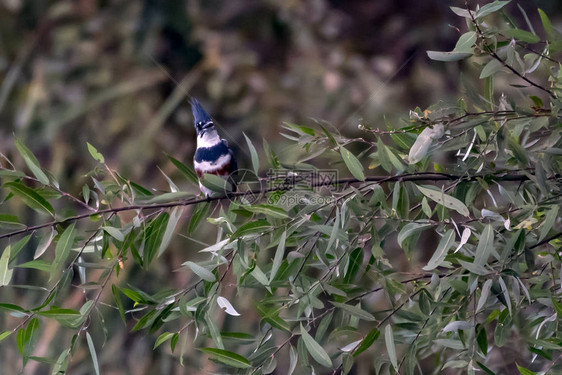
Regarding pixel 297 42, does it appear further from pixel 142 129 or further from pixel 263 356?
pixel 263 356

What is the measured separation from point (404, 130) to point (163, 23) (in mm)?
1438

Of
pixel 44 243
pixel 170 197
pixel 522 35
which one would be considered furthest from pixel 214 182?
pixel 522 35

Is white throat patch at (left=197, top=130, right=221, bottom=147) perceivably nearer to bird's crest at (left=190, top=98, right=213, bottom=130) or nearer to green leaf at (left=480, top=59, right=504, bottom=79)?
bird's crest at (left=190, top=98, right=213, bottom=130)

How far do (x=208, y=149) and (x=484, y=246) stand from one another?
1.28 ft

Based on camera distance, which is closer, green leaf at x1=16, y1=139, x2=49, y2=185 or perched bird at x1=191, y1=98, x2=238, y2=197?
green leaf at x1=16, y1=139, x2=49, y2=185

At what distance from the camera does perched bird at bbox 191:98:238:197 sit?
77 cm

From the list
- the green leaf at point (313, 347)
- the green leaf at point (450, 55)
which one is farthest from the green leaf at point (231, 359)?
A: the green leaf at point (450, 55)

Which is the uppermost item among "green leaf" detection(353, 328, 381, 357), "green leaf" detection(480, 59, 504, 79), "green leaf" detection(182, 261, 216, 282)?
"green leaf" detection(480, 59, 504, 79)

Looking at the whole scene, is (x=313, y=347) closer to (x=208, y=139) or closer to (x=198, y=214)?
(x=198, y=214)

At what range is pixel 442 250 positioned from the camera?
1.63 feet

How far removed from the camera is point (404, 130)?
53 cm

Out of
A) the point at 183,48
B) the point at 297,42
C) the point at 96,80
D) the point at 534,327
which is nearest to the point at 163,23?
the point at 183,48

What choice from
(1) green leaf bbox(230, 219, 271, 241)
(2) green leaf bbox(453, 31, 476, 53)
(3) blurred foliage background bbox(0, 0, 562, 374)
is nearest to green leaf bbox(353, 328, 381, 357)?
(1) green leaf bbox(230, 219, 271, 241)

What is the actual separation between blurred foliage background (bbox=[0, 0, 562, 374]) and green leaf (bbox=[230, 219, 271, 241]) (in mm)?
1135
